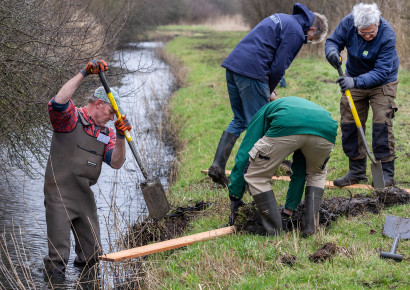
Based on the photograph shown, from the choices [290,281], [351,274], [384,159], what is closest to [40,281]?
[290,281]

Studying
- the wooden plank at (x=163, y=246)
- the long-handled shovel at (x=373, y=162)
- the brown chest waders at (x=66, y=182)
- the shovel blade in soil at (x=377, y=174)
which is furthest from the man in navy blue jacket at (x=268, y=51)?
the brown chest waders at (x=66, y=182)

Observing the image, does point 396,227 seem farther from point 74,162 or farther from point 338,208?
point 74,162

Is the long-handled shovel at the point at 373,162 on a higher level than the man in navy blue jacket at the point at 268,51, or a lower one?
lower

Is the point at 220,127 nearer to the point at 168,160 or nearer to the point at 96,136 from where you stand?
the point at 168,160

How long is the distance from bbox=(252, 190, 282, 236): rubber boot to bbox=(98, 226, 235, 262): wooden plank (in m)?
0.39

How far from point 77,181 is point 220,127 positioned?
20.4ft

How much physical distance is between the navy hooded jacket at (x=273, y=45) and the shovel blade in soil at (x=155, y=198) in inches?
65.7

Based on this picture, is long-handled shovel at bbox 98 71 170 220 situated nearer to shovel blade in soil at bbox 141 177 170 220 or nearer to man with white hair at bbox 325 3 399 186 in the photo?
shovel blade in soil at bbox 141 177 170 220

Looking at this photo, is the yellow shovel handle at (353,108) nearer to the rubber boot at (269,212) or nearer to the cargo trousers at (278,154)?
the cargo trousers at (278,154)

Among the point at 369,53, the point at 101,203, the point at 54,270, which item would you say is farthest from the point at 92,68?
the point at 369,53

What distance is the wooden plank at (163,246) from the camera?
15.6 feet

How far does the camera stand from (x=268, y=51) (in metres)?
6.39

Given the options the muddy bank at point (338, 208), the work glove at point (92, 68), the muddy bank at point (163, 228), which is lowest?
the muddy bank at point (163, 228)

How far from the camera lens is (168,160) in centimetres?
1020
